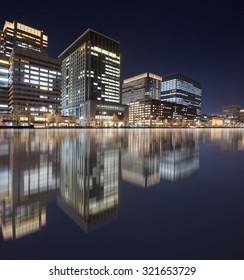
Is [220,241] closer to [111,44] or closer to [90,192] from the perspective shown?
[90,192]

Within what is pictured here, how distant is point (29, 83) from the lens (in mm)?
117438

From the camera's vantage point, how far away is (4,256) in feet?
9.62

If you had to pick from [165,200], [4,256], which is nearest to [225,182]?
[165,200]

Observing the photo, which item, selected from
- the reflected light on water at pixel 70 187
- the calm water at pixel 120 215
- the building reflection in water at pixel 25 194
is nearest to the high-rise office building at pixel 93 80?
the reflected light on water at pixel 70 187

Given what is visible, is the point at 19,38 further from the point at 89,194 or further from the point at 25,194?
the point at 89,194

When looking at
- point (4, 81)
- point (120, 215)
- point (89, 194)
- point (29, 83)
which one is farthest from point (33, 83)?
point (120, 215)

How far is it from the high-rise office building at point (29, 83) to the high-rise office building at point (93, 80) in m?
21.8

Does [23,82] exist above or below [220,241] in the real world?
above

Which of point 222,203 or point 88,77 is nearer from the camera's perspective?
point 222,203

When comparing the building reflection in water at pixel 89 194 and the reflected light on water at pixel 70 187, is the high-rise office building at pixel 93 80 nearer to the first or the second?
the reflected light on water at pixel 70 187

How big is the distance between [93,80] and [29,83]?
149 ft

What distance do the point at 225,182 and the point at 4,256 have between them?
6.49 metres

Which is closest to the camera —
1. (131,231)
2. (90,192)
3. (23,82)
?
(131,231)

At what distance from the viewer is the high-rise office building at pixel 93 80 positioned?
143 m
